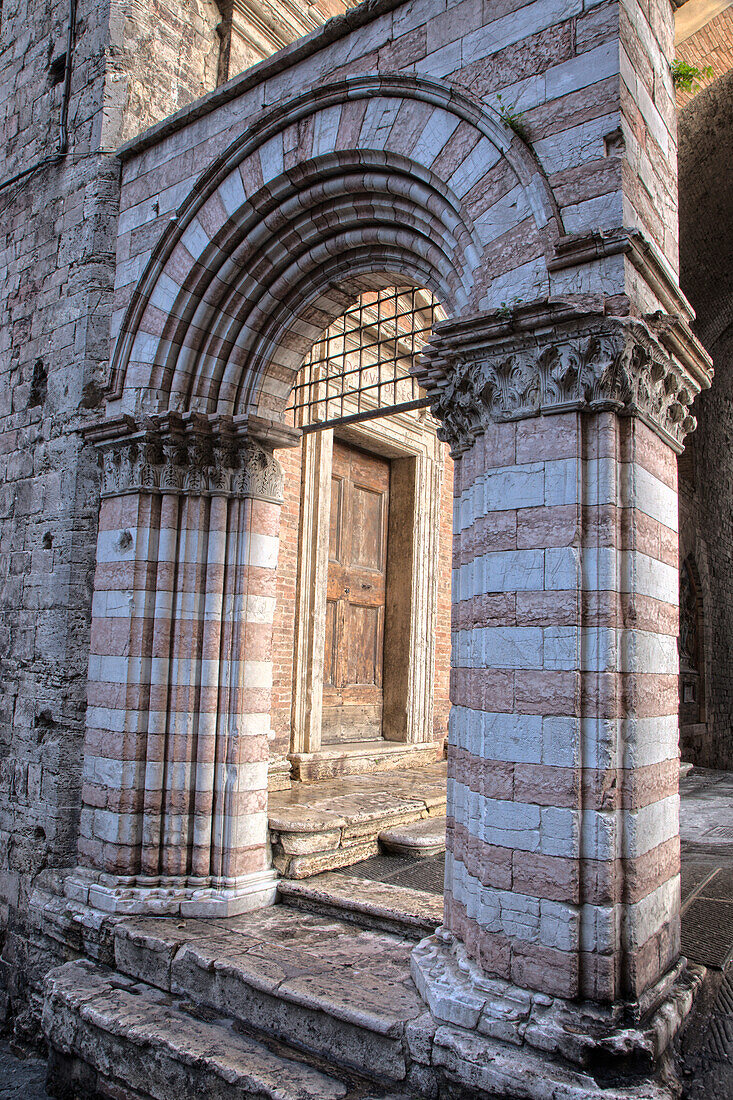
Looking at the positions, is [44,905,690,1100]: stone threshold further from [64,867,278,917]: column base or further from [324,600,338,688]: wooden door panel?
[324,600,338,688]: wooden door panel

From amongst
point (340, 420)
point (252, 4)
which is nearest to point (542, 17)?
point (340, 420)

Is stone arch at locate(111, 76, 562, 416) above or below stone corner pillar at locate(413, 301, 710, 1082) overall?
above

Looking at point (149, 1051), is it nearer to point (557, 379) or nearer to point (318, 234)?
point (557, 379)

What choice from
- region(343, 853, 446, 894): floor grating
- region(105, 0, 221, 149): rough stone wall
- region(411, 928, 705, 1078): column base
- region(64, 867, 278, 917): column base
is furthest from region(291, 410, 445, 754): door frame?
region(411, 928, 705, 1078): column base

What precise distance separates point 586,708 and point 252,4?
6.30 m

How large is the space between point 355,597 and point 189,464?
3.00 m

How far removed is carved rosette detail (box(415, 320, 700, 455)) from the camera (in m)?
2.88

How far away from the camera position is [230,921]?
13.7 ft

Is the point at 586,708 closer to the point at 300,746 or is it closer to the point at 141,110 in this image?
the point at 300,746

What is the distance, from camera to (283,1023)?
335cm

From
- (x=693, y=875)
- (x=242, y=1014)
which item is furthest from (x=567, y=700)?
(x=693, y=875)

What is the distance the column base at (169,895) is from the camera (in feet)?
13.8

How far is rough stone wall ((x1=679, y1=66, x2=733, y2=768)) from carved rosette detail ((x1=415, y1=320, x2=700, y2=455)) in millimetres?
5674

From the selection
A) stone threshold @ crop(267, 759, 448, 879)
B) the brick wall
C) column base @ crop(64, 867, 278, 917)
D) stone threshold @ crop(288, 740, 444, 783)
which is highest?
the brick wall
